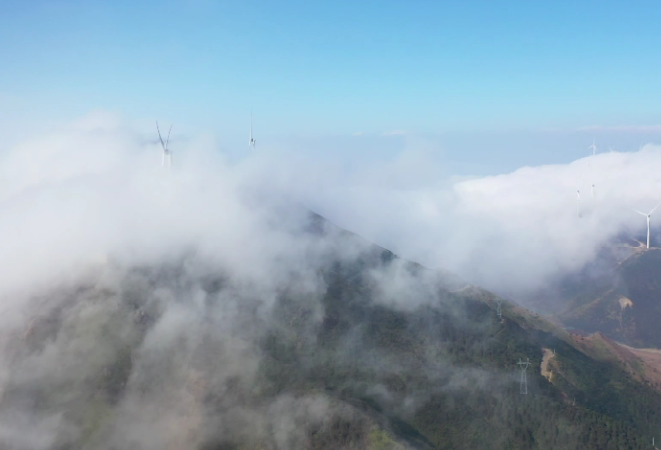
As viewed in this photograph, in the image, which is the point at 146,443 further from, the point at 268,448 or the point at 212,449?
the point at 268,448

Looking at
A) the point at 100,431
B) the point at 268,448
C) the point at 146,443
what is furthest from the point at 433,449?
the point at 100,431

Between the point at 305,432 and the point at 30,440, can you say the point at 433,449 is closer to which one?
the point at 305,432

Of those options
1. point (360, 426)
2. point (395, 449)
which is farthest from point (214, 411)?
point (395, 449)

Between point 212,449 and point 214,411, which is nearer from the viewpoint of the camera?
point 212,449

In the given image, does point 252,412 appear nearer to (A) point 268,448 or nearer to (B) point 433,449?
(A) point 268,448

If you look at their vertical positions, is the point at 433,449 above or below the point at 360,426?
below

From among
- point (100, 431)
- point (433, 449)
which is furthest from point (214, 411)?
point (433, 449)

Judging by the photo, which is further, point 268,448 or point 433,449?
point 433,449

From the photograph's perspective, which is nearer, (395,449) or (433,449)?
(395,449)
